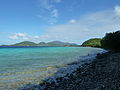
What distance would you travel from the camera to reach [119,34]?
45.5 m

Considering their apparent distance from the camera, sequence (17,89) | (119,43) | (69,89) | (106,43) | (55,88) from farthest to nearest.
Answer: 1. (106,43)
2. (119,43)
3. (17,89)
4. (55,88)
5. (69,89)

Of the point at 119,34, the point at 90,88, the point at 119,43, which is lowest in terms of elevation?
the point at 90,88

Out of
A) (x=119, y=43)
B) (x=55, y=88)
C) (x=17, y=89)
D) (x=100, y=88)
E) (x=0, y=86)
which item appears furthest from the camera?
(x=119, y=43)

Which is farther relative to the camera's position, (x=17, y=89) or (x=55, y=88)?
(x=17, y=89)

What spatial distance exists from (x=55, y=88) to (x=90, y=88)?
107 inches

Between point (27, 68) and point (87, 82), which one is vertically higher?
point (87, 82)

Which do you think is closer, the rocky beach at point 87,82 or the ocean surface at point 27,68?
the rocky beach at point 87,82

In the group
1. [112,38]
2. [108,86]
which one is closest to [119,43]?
[112,38]

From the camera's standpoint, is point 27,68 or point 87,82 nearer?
point 87,82

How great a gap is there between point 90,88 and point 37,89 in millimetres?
4317

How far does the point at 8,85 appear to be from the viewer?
12219 millimetres

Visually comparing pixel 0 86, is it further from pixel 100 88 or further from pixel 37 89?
pixel 100 88

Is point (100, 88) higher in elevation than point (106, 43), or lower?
lower

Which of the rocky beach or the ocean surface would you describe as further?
the ocean surface
